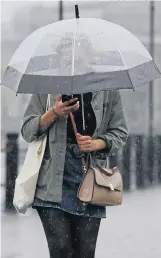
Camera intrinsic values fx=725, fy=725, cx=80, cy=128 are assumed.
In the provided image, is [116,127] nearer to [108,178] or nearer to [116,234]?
[108,178]

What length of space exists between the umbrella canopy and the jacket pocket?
363 mm

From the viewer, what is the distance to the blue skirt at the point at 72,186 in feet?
10.6

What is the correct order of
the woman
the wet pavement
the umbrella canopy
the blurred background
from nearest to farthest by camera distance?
the umbrella canopy → the woman → the wet pavement → the blurred background

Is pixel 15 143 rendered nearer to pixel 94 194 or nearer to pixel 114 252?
pixel 114 252

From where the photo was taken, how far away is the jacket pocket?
3.27 metres

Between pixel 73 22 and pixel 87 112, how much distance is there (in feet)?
1.36

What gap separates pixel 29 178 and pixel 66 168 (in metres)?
0.17

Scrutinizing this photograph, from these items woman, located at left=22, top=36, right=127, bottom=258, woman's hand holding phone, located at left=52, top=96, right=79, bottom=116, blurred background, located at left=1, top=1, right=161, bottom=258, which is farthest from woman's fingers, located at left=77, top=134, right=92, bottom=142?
blurred background, located at left=1, top=1, right=161, bottom=258

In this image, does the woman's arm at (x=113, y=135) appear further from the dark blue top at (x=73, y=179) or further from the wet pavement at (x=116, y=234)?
the wet pavement at (x=116, y=234)

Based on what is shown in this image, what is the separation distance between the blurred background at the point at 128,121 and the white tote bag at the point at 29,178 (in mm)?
3222

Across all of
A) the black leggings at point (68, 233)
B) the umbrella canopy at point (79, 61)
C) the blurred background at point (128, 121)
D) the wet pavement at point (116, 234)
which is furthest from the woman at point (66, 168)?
the blurred background at point (128, 121)

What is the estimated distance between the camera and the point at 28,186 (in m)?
3.25

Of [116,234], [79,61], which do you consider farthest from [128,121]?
[79,61]

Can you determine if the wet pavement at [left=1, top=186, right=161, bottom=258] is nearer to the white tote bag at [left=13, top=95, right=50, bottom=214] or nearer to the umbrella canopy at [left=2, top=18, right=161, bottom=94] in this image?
the white tote bag at [left=13, top=95, right=50, bottom=214]
